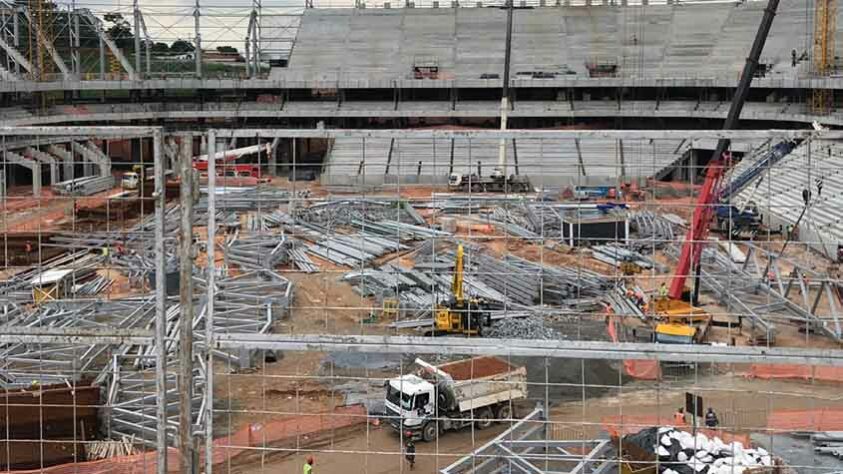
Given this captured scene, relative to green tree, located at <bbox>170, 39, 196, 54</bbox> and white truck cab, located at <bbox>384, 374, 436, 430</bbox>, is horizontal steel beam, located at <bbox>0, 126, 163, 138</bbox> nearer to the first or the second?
white truck cab, located at <bbox>384, 374, 436, 430</bbox>

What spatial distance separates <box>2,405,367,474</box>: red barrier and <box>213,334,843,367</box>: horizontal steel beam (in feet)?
10.7

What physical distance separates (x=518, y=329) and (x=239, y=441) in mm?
5253

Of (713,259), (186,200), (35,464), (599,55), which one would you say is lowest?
(35,464)

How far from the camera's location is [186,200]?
14.7 feet

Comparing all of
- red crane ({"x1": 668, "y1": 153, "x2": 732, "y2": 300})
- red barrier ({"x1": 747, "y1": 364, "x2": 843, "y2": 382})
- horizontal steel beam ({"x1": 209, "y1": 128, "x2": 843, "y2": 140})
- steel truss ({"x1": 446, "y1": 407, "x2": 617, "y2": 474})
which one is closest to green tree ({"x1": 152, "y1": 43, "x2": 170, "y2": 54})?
red crane ({"x1": 668, "y1": 153, "x2": 732, "y2": 300})

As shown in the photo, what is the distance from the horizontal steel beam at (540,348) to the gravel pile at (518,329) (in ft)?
26.3

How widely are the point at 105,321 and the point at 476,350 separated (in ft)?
34.5

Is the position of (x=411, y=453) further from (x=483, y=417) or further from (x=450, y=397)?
(x=483, y=417)

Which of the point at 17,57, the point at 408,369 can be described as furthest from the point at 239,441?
the point at 17,57

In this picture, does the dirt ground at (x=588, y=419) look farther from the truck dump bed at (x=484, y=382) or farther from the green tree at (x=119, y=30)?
the green tree at (x=119, y=30)

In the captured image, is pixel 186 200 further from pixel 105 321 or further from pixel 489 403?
pixel 105 321

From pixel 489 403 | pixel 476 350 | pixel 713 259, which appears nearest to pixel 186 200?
pixel 476 350

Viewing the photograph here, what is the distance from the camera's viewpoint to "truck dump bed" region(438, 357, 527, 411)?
1031 cm

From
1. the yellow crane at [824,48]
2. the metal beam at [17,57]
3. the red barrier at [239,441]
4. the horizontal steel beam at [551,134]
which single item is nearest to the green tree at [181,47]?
the metal beam at [17,57]
